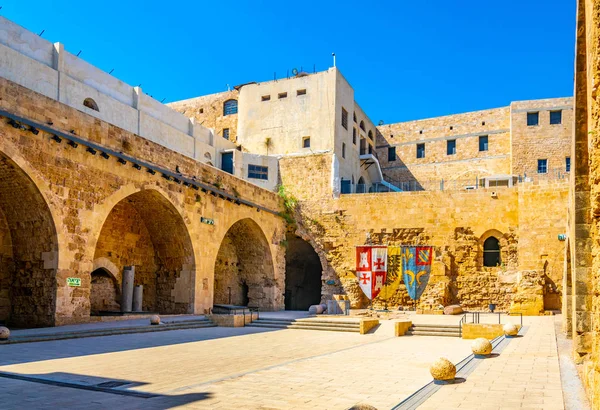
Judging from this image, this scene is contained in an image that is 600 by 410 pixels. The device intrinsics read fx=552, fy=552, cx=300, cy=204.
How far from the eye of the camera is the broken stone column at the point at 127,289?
16.7 meters

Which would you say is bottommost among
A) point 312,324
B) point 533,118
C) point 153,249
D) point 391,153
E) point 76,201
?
point 312,324

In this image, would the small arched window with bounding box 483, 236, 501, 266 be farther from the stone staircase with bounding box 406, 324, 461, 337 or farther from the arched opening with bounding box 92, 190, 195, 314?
the arched opening with bounding box 92, 190, 195, 314

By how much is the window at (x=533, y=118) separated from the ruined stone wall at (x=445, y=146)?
1.17 metres

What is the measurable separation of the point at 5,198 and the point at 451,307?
1509 cm

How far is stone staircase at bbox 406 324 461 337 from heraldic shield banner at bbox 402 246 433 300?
5.32 metres

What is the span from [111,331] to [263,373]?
19.4ft

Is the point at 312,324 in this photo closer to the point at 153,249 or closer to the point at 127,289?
the point at 127,289

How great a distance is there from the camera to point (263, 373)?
24.8ft

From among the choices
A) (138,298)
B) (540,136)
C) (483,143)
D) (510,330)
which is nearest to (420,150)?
(483,143)

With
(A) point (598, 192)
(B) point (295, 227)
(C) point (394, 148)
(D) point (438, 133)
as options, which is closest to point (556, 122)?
(D) point (438, 133)

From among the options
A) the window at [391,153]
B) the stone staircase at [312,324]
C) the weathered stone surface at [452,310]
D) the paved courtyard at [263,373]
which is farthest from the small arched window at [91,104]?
the window at [391,153]

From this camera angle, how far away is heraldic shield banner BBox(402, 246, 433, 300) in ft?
66.1

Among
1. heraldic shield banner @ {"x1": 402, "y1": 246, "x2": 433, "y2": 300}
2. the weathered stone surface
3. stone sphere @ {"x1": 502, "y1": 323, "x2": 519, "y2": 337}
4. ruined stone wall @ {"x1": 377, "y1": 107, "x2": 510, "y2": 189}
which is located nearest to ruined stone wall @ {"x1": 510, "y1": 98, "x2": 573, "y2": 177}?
ruined stone wall @ {"x1": 377, "y1": 107, "x2": 510, "y2": 189}

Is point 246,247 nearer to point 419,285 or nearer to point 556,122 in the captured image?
point 419,285
